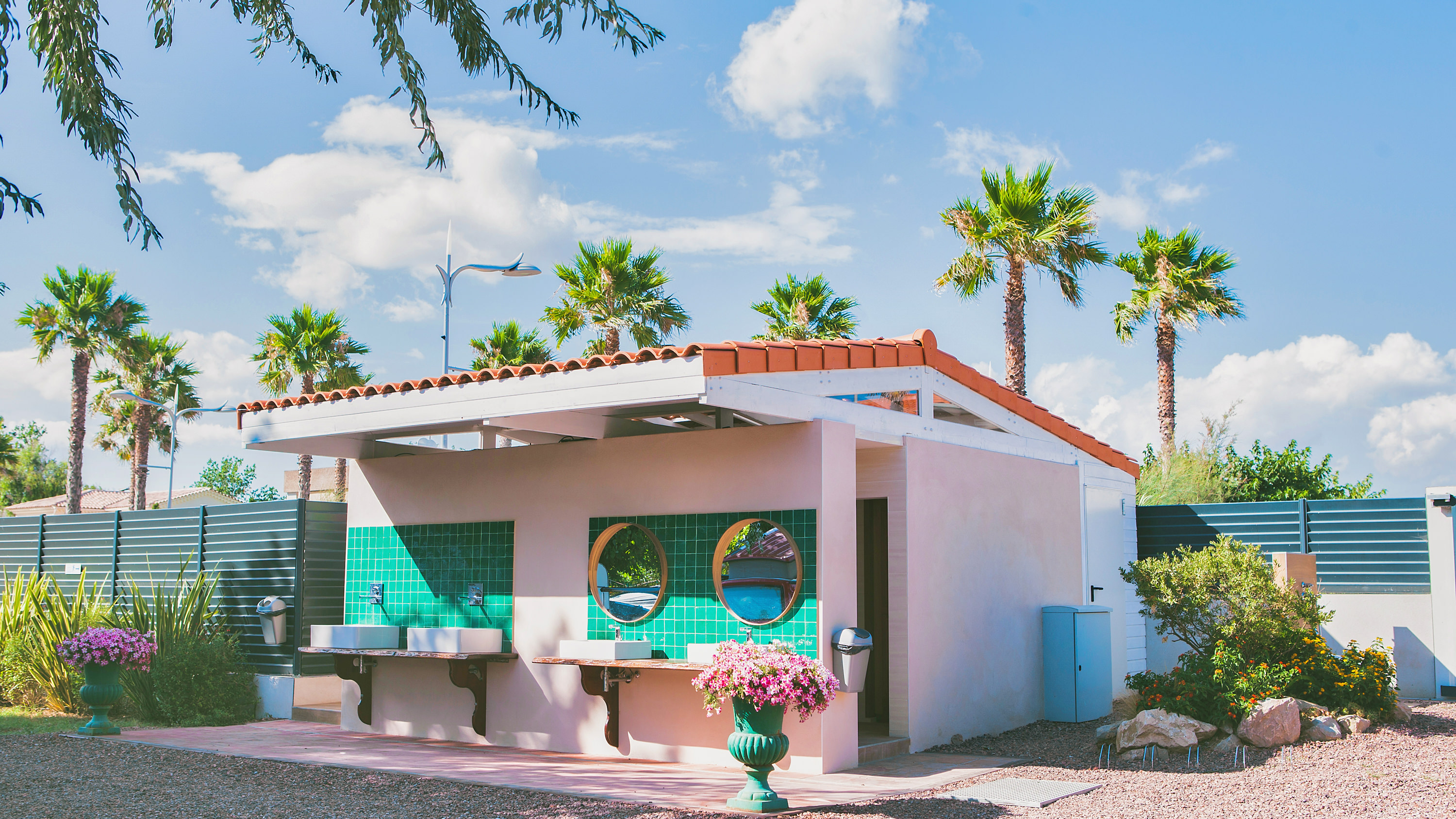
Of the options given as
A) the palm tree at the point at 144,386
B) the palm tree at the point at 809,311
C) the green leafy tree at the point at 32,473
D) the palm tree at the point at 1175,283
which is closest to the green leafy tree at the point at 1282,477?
the palm tree at the point at 1175,283

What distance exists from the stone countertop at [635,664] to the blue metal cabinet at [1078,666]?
3951 mm

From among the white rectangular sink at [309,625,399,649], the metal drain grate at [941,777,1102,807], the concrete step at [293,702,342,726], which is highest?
the white rectangular sink at [309,625,399,649]

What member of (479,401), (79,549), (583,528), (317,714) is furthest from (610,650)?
(79,549)

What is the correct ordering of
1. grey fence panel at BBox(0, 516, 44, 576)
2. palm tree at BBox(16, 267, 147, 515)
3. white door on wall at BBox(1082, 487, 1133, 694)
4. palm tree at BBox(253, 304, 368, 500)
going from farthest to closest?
palm tree at BBox(16, 267, 147, 515) < palm tree at BBox(253, 304, 368, 500) < grey fence panel at BBox(0, 516, 44, 576) < white door on wall at BBox(1082, 487, 1133, 694)

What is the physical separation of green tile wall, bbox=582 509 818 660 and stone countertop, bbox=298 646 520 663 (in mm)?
980

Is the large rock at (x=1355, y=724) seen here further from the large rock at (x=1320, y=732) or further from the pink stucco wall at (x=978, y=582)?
the pink stucco wall at (x=978, y=582)

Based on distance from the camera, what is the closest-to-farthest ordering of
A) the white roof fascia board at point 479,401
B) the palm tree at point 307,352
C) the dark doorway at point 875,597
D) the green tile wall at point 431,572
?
the white roof fascia board at point 479,401, the green tile wall at point 431,572, the dark doorway at point 875,597, the palm tree at point 307,352

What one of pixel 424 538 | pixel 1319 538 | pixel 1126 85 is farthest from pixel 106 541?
pixel 1319 538

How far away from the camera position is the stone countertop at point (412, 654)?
891cm

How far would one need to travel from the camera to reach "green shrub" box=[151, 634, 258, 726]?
10609mm

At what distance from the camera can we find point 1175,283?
1916cm

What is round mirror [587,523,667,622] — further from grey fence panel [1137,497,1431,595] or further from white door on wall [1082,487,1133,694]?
grey fence panel [1137,497,1431,595]

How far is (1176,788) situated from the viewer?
709 centimetres

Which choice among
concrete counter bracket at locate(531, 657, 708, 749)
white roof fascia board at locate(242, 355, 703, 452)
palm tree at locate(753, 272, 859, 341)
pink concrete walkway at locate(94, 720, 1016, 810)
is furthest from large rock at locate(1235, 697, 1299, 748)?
palm tree at locate(753, 272, 859, 341)
